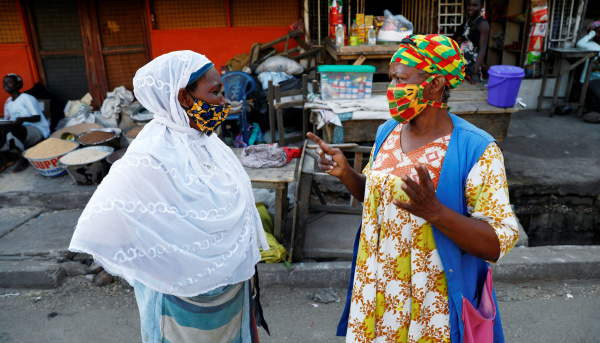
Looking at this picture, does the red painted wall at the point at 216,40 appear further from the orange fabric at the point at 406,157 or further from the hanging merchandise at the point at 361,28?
the orange fabric at the point at 406,157

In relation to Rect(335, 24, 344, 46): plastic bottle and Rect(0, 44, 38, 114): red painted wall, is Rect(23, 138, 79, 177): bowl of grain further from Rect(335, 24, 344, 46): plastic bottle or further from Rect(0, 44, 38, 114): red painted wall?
Rect(335, 24, 344, 46): plastic bottle

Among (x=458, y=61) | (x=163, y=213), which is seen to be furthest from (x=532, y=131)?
(x=163, y=213)

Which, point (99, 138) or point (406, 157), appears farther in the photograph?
point (99, 138)

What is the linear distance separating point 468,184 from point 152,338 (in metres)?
1.54

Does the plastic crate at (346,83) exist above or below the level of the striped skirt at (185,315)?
above

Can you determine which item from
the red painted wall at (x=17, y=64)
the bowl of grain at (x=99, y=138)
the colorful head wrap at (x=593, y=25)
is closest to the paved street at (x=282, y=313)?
the bowl of grain at (x=99, y=138)

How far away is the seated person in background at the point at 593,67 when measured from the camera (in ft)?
25.4

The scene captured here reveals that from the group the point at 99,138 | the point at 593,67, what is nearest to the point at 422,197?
the point at 99,138

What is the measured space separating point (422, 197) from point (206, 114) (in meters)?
1.09

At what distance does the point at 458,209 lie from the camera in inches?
66.0

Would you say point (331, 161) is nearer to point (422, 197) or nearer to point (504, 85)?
point (422, 197)

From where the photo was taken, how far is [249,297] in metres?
2.27

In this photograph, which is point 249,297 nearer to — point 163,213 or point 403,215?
point 163,213

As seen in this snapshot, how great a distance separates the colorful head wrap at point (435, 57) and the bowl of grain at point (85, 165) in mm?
Result: 4863
